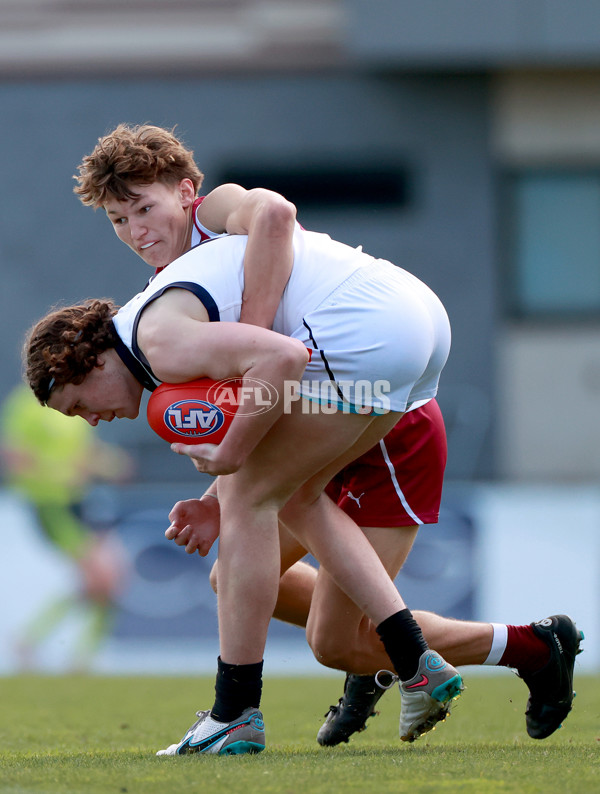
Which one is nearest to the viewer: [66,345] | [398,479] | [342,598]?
[66,345]

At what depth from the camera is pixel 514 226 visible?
44.9 ft

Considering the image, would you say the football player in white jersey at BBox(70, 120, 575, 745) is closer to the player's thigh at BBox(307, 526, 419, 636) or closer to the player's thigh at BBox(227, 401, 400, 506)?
the player's thigh at BBox(307, 526, 419, 636)

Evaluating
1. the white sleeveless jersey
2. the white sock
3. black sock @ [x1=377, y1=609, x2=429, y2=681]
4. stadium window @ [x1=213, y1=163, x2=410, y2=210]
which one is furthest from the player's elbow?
stadium window @ [x1=213, y1=163, x2=410, y2=210]

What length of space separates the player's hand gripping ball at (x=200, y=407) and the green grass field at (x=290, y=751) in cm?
87

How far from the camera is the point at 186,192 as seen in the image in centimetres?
359

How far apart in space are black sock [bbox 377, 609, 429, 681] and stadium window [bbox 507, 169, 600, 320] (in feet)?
34.5

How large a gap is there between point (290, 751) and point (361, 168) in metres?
10.6

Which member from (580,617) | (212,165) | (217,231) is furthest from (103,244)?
(217,231)

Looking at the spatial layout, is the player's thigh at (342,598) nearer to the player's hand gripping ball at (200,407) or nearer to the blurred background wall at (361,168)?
the player's hand gripping ball at (200,407)

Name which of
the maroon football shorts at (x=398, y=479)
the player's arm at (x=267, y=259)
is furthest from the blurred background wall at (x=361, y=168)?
the player's arm at (x=267, y=259)

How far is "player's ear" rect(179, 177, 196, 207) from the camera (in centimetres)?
358

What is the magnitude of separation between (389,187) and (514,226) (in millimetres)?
1486

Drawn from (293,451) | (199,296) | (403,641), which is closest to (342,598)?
(403,641)

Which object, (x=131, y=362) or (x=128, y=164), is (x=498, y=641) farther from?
(x=128, y=164)
